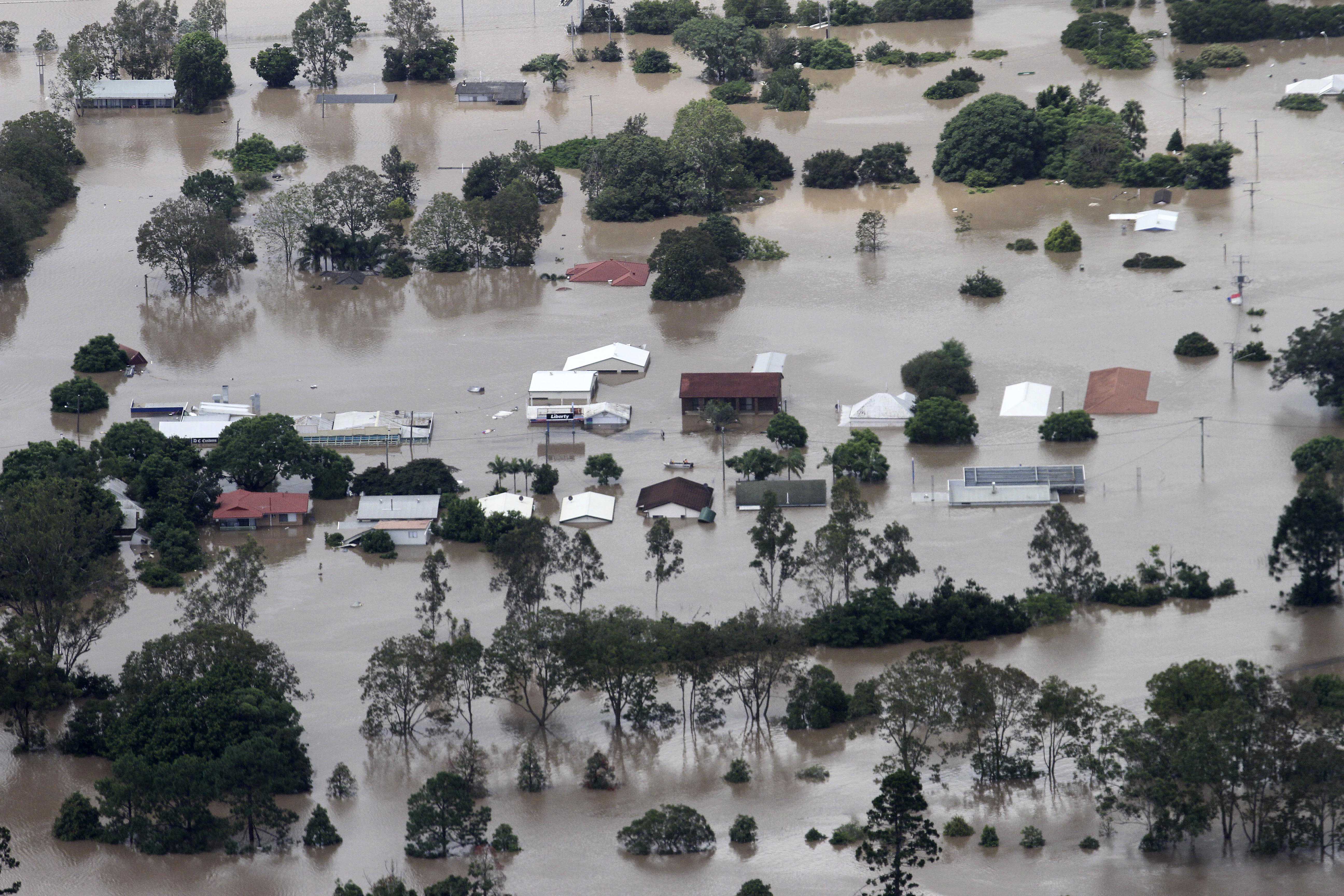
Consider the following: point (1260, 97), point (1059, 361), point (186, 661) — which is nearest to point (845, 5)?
point (1260, 97)

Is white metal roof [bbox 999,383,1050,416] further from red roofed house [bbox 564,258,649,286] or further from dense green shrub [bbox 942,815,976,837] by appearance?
dense green shrub [bbox 942,815,976,837]

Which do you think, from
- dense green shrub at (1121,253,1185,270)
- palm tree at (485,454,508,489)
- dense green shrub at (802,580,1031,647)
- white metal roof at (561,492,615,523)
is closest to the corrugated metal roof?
palm tree at (485,454,508,489)

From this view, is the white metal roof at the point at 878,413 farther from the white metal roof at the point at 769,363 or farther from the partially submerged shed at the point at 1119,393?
the partially submerged shed at the point at 1119,393

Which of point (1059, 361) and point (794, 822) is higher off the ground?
point (1059, 361)

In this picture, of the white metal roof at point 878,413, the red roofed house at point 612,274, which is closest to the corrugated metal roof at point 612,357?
the red roofed house at point 612,274

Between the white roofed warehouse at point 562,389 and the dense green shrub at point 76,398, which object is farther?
the dense green shrub at point 76,398

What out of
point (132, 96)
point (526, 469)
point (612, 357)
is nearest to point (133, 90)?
point (132, 96)

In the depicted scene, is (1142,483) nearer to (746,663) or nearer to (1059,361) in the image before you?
(1059,361)
